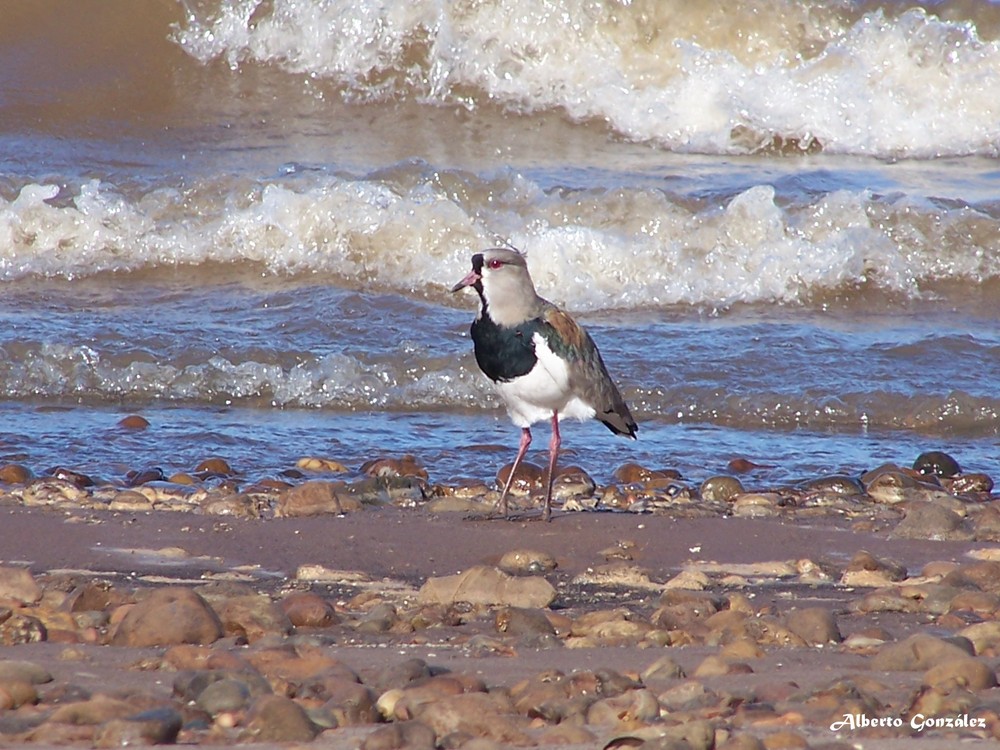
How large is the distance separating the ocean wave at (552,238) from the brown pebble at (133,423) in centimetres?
285

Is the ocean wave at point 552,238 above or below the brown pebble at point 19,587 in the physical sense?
above

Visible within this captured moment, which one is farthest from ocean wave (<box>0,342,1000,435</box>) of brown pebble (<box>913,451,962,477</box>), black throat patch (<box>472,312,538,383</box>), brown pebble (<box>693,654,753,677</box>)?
brown pebble (<box>693,654,753,677</box>)

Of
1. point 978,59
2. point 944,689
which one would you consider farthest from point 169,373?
point 978,59

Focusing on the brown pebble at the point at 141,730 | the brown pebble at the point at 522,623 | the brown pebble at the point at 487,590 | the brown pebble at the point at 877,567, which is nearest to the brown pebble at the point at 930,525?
the brown pebble at the point at 877,567

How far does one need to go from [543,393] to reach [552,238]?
431cm

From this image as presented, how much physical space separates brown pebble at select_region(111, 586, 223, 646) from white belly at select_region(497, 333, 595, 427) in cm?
234

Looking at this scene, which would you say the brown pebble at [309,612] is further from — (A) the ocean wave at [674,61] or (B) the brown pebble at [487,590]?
(A) the ocean wave at [674,61]

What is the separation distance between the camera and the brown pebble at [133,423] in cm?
713

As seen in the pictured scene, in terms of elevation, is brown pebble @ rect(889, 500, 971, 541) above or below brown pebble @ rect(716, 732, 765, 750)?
below

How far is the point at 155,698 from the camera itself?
2.95m

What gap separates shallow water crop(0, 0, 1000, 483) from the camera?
7.61m

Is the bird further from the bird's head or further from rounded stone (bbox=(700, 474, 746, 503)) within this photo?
rounded stone (bbox=(700, 474, 746, 503))

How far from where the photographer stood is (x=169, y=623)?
3.61 metres

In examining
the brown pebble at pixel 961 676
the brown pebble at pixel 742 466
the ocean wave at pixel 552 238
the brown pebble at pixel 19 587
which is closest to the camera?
the brown pebble at pixel 961 676
